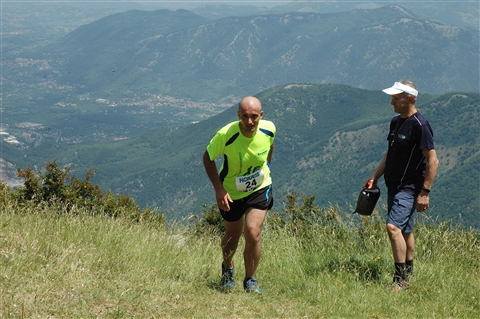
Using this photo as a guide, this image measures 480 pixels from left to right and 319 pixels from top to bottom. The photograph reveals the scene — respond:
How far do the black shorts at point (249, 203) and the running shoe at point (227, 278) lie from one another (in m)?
0.51

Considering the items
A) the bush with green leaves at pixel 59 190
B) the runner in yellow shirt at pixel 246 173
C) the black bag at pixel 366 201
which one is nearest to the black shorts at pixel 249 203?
the runner in yellow shirt at pixel 246 173

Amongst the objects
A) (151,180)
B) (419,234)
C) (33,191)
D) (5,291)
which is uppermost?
(5,291)

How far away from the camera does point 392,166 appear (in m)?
5.48

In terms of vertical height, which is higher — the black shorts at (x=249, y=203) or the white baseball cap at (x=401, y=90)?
the white baseball cap at (x=401, y=90)

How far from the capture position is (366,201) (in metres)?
5.88

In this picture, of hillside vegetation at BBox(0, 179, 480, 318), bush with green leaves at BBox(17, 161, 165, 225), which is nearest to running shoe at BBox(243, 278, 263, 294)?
hillside vegetation at BBox(0, 179, 480, 318)

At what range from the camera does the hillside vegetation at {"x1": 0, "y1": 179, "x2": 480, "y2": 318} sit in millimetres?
4230

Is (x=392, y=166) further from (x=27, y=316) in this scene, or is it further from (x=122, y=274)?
(x=27, y=316)

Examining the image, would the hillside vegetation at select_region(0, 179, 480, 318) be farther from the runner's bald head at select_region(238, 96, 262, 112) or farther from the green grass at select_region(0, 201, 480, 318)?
the runner's bald head at select_region(238, 96, 262, 112)

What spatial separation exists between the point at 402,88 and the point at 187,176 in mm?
160991

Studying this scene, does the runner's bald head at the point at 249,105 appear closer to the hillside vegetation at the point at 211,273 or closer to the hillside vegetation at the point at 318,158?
the hillside vegetation at the point at 211,273

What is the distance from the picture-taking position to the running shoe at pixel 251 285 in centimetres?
518

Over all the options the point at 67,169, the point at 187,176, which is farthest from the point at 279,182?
the point at 67,169

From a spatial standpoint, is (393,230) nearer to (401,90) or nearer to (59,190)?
(401,90)
